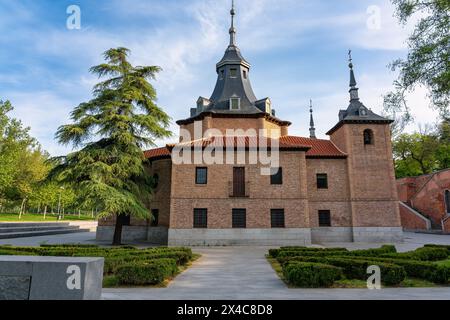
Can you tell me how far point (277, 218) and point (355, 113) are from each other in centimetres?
1253

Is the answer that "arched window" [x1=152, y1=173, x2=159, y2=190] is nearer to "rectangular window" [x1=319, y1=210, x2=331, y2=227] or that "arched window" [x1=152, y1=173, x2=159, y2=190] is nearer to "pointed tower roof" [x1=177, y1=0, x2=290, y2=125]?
"pointed tower roof" [x1=177, y1=0, x2=290, y2=125]

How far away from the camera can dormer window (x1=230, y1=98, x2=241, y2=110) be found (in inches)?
976

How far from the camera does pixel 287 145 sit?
816 inches

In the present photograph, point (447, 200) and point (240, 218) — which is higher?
point (447, 200)

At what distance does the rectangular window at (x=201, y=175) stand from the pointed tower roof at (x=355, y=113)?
12862 mm

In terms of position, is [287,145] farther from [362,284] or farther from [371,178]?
[362,284]

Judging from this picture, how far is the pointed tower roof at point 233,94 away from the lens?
2475cm

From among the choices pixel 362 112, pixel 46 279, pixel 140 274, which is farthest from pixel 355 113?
pixel 46 279

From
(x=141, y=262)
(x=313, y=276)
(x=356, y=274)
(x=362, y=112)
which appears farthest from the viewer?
(x=362, y=112)

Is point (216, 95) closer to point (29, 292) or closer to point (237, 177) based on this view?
point (237, 177)

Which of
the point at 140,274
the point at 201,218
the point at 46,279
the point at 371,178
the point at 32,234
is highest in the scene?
the point at 371,178

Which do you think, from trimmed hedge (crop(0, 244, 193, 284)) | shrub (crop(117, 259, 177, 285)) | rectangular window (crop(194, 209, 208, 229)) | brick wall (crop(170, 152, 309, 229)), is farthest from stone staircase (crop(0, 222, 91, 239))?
shrub (crop(117, 259, 177, 285))
